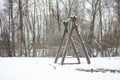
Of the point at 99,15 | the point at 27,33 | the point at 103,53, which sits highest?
the point at 99,15

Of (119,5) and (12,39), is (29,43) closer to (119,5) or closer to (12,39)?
(12,39)

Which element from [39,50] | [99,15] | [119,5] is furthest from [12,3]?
[119,5]

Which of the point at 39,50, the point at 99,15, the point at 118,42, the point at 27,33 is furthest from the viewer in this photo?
the point at 27,33

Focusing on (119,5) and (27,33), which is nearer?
(119,5)

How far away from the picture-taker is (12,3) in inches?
1113

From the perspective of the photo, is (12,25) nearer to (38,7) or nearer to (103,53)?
(38,7)

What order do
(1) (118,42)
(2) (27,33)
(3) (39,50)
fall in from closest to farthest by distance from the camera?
(1) (118,42) → (3) (39,50) → (2) (27,33)

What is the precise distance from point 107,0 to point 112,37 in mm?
4512

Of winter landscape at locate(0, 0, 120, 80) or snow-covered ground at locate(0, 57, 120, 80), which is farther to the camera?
winter landscape at locate(0, 0, 120, 80)

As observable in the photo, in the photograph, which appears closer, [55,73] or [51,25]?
[55,73]

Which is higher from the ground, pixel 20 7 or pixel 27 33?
pixel 20 7

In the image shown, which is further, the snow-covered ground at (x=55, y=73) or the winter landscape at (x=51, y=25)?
the winter landscape at (x=51, y=25)

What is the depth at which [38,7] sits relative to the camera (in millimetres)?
32219

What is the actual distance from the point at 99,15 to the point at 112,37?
4.04 metres
